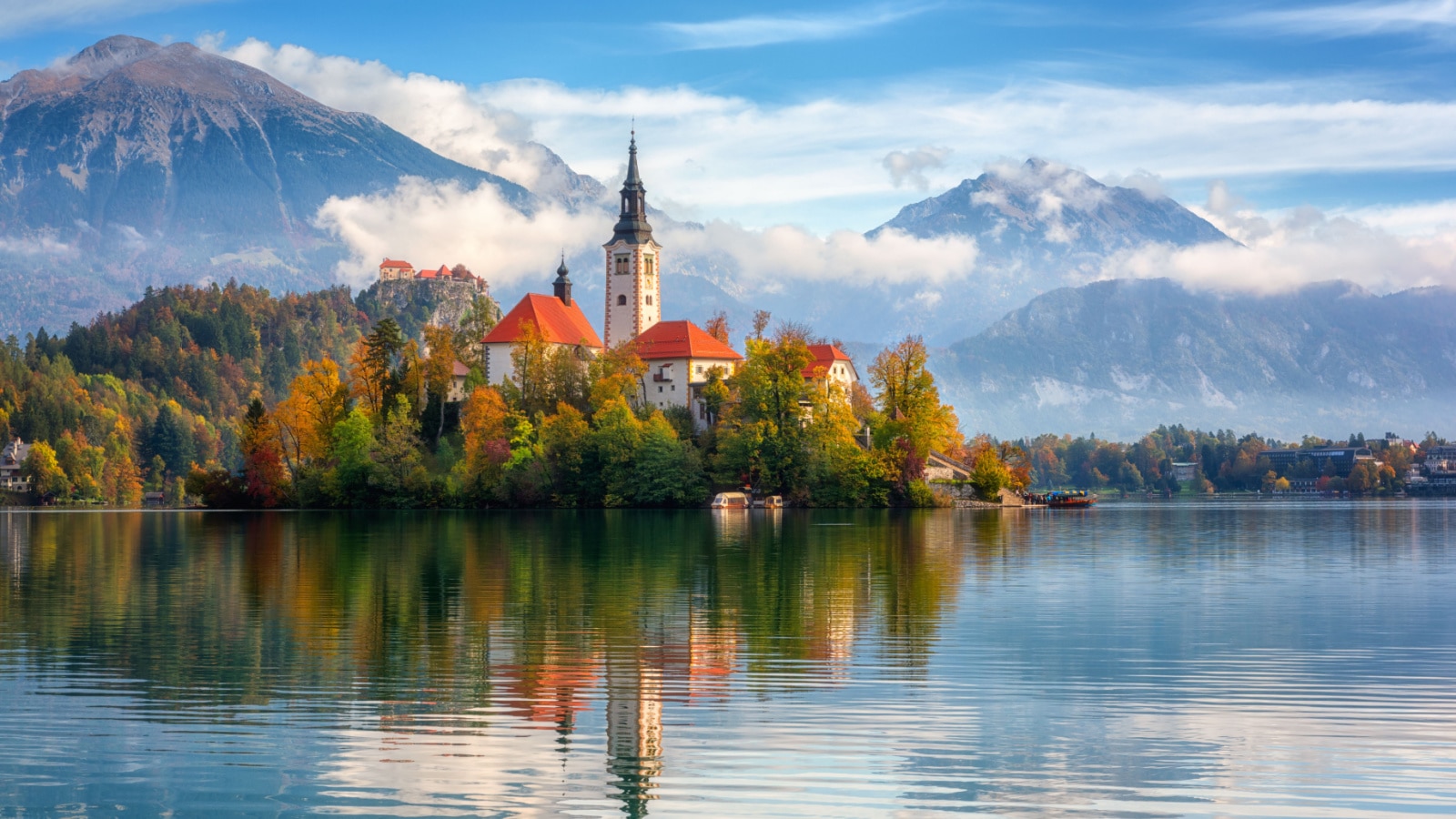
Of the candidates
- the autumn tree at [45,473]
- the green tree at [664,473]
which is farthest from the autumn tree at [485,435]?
the autumn tree at [45,473]

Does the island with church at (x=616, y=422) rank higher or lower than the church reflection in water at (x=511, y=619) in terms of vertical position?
higher

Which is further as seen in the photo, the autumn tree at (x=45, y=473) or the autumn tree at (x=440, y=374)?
the autumn tree at (x=45, y=473)

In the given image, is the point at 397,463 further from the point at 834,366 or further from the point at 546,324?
the point at 834,366

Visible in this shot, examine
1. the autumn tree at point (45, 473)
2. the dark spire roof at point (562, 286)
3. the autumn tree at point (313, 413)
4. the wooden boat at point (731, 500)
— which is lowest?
the wooden boat at point (731, 500)

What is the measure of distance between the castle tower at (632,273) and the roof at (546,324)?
290cm

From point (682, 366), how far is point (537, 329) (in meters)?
11.9

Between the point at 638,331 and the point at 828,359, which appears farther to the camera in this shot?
the point at 638,331

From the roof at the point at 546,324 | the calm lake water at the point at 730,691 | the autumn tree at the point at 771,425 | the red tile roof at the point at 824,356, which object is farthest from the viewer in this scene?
the roof at the point at 546,324

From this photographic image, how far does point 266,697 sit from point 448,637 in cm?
644

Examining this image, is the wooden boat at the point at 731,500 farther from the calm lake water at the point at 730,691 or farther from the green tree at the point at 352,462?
the calm lake water at the point at 730,691

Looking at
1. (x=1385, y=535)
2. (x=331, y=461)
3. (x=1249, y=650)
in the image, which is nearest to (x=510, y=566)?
(x=1249, y=650)

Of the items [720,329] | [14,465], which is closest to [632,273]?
[720,329]

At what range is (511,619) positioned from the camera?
1096 inches

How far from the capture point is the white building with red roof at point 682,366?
366 ft
